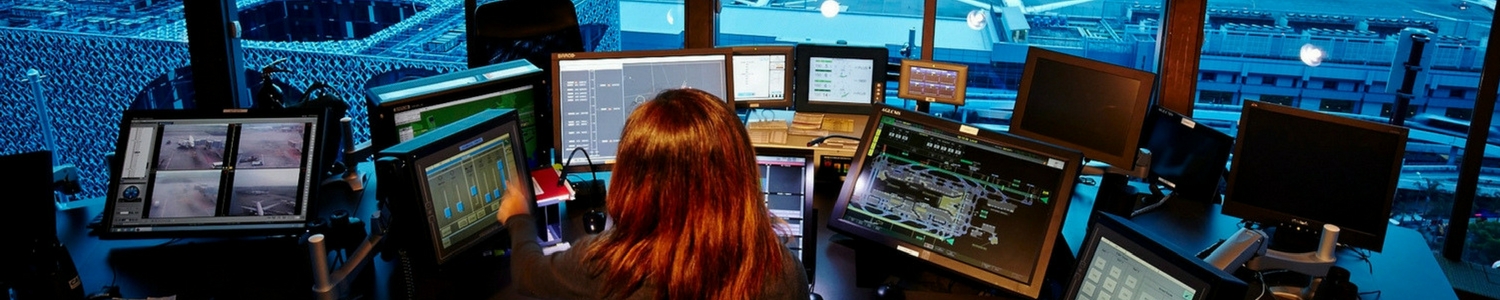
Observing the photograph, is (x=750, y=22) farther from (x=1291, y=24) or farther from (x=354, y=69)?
(x=354, y=69)

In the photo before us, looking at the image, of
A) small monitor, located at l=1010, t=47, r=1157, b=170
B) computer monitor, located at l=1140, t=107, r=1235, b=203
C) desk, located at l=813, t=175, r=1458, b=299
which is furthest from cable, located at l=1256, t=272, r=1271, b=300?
computer monitor, located at l=1140, t=107, r=1235, b=203

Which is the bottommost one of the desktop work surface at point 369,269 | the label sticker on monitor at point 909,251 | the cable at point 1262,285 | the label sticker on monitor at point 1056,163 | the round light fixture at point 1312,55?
the desktop work surface at point 369,269

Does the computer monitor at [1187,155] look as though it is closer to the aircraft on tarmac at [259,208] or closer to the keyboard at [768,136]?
the keyboard at [768,136]

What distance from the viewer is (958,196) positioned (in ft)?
7.25

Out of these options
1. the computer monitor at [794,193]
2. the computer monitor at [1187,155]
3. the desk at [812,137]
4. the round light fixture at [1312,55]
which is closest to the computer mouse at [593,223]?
the computer monitor at [794,193]

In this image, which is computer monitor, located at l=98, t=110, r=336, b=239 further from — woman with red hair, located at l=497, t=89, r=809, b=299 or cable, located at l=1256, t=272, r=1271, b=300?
cable, located at l=1256, t=272, r=1271, b=300

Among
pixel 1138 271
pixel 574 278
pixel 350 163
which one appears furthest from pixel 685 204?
pixel 350 163

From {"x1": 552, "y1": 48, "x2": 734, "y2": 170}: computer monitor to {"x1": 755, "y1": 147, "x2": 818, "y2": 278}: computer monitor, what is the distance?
1.44ft

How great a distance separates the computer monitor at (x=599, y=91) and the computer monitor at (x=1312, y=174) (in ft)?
5.14

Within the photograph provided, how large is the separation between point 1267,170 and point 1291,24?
246cm

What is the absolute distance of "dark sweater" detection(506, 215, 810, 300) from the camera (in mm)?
1498

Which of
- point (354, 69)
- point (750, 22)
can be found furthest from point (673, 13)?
point (354, 69)

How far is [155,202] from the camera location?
242 cm

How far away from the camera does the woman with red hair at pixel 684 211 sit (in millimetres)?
1363
